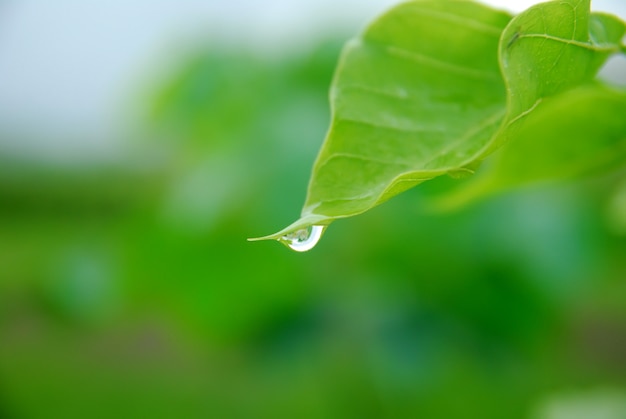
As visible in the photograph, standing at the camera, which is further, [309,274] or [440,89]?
[309,274]

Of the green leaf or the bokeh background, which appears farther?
the bokeh background

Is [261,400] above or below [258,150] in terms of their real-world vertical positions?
below

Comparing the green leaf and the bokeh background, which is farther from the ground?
the green leaf

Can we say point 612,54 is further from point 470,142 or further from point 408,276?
point 408,276

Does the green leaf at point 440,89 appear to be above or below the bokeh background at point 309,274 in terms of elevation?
above

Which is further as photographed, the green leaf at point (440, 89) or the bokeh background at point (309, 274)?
the bokeh background at point (309, 274)

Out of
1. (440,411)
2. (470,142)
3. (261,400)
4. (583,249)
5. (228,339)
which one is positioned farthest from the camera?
(261,400)

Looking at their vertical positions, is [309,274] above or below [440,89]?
below

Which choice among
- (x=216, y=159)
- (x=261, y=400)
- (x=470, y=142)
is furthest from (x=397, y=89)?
(x=261, y=400)
